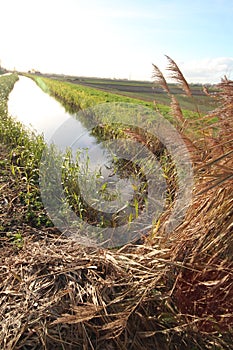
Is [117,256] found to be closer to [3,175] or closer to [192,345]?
[192,345]

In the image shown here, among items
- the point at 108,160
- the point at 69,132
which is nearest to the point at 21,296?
the point at 108,160

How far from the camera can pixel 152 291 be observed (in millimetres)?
1692

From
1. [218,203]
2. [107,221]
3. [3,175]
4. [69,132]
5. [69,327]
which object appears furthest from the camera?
[69,132]

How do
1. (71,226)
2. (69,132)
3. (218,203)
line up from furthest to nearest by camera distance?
1. (69,132)
2. (71,226)
3. (218,203)

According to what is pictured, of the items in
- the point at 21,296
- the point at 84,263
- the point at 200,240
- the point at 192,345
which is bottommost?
the point at 192,345

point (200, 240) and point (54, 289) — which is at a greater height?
point (200, 240)

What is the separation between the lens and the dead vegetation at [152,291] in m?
1.48

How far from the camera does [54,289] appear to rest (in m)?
1.75

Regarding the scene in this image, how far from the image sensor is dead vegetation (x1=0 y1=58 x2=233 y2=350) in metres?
1.48

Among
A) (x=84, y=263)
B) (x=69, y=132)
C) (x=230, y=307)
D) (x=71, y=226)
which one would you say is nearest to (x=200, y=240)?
(x=230, y=307)

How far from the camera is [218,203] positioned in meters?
1.44

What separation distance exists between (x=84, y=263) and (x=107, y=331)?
0.35m

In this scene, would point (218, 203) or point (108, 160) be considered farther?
point (108, 160)

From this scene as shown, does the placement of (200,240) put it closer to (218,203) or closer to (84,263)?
(218,203)
